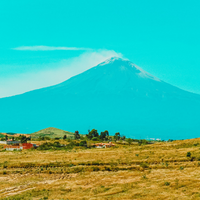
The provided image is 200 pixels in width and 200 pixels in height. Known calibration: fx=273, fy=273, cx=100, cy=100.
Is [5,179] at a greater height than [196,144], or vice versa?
[196,144]

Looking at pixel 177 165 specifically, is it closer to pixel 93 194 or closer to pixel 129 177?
pixel 129 177

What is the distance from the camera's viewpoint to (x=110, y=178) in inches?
1489

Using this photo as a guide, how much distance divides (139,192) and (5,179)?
24.9 metres

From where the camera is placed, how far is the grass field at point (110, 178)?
29422 mm

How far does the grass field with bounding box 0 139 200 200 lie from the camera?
96.5 ft

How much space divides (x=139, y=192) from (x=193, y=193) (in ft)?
18.0

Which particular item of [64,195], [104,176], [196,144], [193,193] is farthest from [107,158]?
[193,193]

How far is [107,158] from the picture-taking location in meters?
55.5

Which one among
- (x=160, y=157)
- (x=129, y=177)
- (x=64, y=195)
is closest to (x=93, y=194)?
(x=64, y=195)

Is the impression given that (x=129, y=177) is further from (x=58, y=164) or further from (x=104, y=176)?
(x=58, y=164)

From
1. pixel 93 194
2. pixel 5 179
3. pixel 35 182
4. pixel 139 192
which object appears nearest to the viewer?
pixel 139 192

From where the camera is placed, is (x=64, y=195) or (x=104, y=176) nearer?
(x=64, y=195)

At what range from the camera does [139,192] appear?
28906 mm

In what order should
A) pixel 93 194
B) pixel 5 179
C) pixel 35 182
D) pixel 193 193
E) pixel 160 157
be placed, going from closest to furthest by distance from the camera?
pixel 193 193 → pixel 93 194 → pixel 35 182 → pixel 5 179 → pixel 160 157
